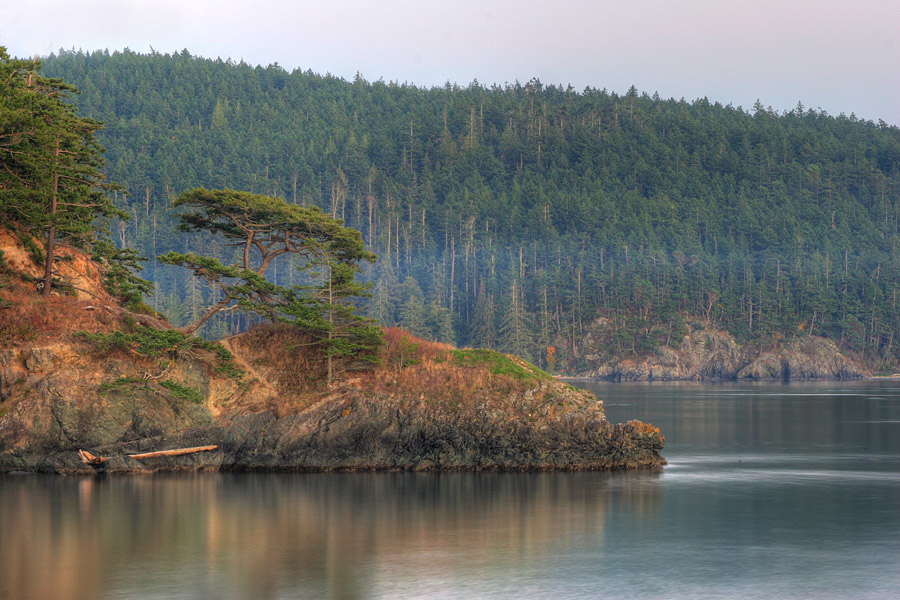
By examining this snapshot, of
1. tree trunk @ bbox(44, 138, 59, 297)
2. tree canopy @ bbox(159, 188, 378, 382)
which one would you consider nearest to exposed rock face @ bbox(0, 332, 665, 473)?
tree canopy @ bbox(159, 188, 378, 382)

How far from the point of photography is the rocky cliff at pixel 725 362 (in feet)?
530

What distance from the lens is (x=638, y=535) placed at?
101 ft

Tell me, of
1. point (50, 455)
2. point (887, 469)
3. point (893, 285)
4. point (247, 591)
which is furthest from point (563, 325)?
point (247, 591)

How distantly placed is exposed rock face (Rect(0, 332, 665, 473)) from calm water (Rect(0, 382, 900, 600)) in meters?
1.74

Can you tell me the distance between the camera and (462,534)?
99.6ft

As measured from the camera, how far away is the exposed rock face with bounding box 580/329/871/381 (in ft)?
530

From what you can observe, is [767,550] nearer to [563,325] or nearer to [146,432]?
[146,432]

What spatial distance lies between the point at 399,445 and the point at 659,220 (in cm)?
15586

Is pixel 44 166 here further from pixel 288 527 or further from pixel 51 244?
pixel 288 527

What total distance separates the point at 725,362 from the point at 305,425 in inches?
5171

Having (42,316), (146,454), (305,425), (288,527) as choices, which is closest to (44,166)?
(42,316)

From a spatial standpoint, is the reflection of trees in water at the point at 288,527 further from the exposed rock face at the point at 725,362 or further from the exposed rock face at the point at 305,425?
the exposed rock face at the point at 725,362

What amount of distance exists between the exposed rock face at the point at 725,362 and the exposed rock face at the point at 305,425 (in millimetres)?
119843

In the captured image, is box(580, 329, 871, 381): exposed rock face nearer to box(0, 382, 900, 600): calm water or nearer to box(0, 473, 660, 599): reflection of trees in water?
box(0, 382, 900, 600): calm water
